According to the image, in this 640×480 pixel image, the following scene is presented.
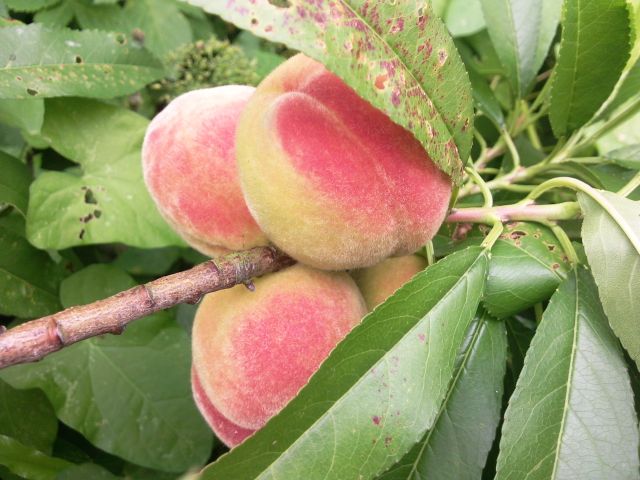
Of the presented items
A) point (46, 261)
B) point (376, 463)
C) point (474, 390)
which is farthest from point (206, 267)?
point (46, 261)

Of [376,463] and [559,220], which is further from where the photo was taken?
[559,220]

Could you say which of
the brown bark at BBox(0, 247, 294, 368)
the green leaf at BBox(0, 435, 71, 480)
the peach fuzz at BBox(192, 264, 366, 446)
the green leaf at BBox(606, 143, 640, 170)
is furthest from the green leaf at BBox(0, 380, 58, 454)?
the green leaf at BBox(606, 143, 640, 170)

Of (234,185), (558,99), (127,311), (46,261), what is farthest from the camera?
(46,261)

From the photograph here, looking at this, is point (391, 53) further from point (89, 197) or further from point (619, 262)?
point (89, 197)

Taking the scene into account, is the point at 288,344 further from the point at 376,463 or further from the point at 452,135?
the point at 452,135

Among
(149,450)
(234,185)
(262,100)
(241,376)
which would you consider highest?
(262,100)

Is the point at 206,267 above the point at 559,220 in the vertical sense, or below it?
below

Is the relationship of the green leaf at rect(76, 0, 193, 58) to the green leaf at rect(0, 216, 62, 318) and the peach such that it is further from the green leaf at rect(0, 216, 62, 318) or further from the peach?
the peach

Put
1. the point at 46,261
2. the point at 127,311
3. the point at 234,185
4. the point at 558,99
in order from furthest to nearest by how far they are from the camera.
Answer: the point at 46,261, the point at 558,99, the point at 234,185, the point at 127,311
